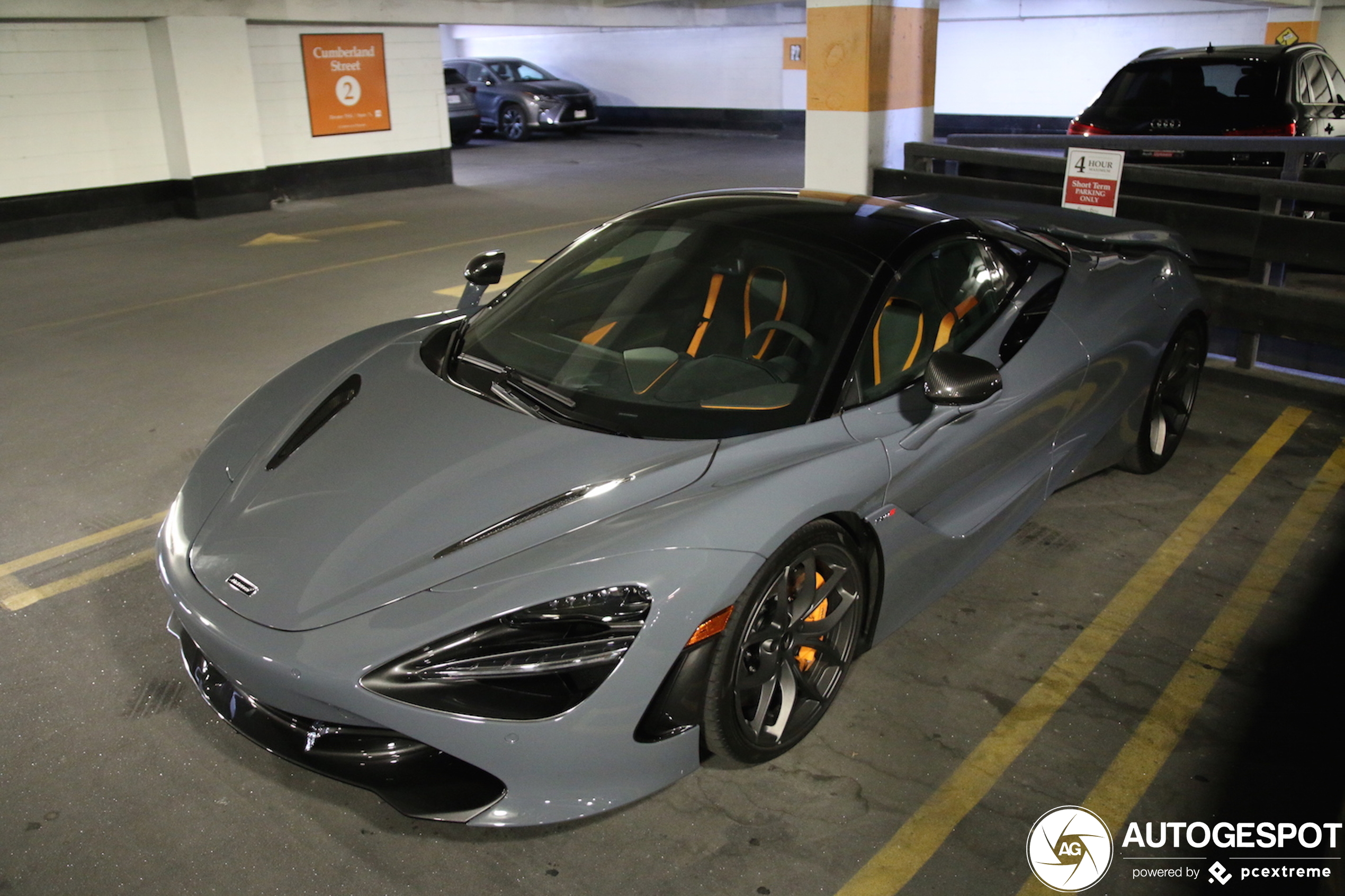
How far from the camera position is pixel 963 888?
2426mm

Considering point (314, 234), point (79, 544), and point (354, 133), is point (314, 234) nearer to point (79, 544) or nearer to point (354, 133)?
point (354, 133)

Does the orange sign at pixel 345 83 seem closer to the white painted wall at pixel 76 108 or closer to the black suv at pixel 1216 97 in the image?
the white painted wall at pixel 76 108

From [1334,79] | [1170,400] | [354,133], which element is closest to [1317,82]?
[1334,79]

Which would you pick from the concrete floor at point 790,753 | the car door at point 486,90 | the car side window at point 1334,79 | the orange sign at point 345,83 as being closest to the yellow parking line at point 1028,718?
the concrete floor at point 790,753

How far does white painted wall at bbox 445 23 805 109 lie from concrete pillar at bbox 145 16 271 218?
37.5 ft

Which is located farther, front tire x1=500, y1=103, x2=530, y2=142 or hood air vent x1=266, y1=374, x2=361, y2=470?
front tire x1=500, y1=103, x2=530, y2=142

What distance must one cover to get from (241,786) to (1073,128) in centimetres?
879

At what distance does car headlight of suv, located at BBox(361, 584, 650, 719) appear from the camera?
2.28 meters

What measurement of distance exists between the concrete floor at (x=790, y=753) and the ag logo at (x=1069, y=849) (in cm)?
3

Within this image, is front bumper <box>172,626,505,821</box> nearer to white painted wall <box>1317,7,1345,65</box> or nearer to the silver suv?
the silver suv

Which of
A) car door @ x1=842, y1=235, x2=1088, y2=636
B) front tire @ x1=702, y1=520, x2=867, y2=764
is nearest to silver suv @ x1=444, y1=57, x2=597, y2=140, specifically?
car door @ x1=842, y1=235, x2=1088, y2=636

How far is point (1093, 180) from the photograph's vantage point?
6402mm

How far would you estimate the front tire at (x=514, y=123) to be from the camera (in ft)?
68.1

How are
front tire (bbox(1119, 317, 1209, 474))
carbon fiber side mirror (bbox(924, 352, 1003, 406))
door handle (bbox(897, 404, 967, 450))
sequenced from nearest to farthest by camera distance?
carbon fiber side mirror (bbox(924, 352, 1003, 406))
door handle (bbox(897, 404, 967, 450))
front tire (bbox(1119, 317, 1209, 474))
